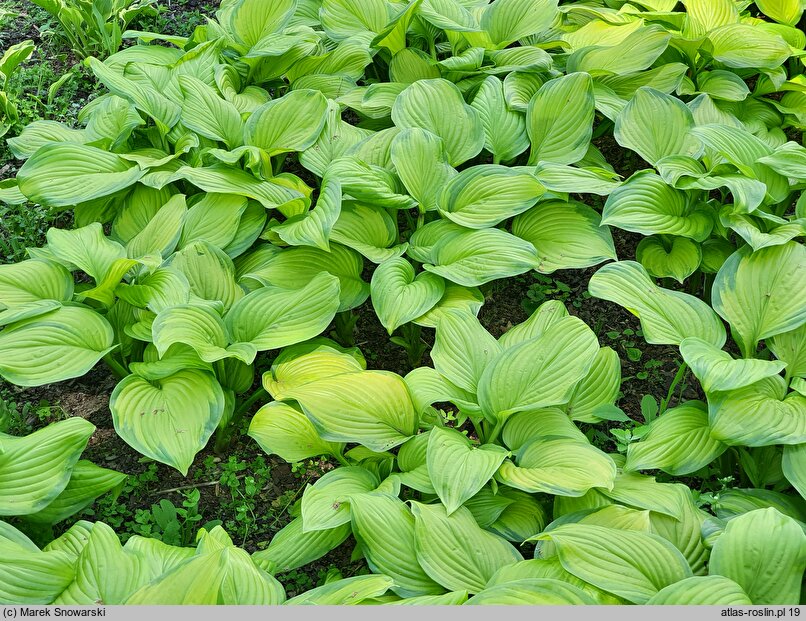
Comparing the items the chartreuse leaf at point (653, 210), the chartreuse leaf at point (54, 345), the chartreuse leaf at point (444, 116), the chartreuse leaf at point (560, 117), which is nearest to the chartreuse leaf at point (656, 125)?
the chartreuse leaf at point (560, 117)

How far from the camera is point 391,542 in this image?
1771 mm

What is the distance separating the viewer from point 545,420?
2.00 m

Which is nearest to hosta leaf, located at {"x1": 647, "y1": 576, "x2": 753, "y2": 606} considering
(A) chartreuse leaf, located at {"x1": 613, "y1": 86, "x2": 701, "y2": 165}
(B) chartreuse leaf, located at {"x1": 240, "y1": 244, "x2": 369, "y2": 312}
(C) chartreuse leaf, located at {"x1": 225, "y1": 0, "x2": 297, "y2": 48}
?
(B) chartreuse leaf, located at {"x1": 240, "y1": 244, "x2": 369, "y2": 312}

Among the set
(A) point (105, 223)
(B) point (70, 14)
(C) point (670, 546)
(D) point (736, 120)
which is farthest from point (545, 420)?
(B) point (70, 14)

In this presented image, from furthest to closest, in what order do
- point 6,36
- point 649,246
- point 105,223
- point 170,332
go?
point 6,36 → point 105,223 → point 649,246 → point 170,332

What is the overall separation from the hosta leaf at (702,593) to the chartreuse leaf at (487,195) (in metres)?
1.19

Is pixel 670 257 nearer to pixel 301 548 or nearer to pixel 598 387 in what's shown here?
pixel 598 387

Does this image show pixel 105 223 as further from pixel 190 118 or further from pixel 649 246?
pixel 649 246

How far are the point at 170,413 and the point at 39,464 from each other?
1.08 feet

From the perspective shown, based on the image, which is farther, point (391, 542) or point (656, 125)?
point (656, 125)

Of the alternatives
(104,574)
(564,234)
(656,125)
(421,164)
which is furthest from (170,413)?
(656,125)

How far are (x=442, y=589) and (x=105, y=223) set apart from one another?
1734mm

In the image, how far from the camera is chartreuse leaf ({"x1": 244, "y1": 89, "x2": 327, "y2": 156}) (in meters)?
2.60

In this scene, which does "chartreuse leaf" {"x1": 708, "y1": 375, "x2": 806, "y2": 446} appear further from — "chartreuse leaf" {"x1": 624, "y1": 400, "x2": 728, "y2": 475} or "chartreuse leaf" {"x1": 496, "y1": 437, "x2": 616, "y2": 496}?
"chartreuse leaf" {"x1": 496, "y1": 437, "x2": 616, "y2": 496}
